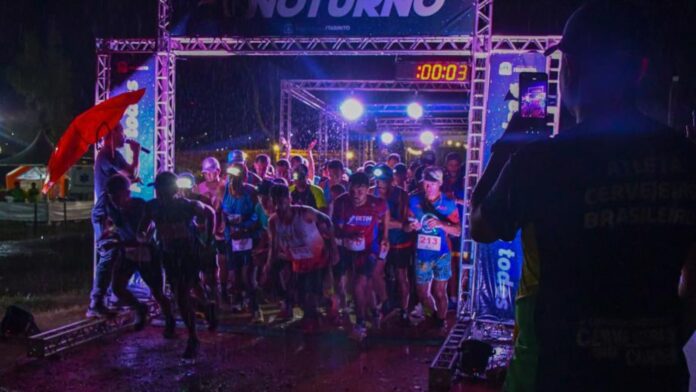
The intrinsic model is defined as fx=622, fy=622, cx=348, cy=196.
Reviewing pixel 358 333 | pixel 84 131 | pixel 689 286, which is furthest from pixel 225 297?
pixel 689 286

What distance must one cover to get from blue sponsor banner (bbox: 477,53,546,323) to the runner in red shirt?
136 cm

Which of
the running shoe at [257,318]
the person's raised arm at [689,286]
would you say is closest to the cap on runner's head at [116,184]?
the running shoe at [257,318]

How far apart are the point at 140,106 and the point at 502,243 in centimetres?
535

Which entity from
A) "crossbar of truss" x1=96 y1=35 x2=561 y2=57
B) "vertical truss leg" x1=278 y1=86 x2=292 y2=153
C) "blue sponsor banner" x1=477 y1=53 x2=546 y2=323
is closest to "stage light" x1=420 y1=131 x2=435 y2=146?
"vertical truss leg" x1=278 y1=86 x2=292 y2=153

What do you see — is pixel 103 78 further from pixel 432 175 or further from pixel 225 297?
pixel 432 175

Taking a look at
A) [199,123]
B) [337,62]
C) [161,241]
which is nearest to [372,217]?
[161,241]

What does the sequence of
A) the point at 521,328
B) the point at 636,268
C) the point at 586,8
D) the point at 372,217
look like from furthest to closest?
the point at 372,217, the point at 521,328, the point at 586,8, the point at 636,268

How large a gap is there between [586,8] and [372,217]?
A: 6.49m

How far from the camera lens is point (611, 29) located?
1.67 m

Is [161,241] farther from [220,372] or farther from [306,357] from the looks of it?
[306,357]

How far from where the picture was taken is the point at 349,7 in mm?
8344

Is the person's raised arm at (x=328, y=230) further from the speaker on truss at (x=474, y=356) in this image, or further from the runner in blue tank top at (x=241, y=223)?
the speaker on truss at (x=474, y=356)

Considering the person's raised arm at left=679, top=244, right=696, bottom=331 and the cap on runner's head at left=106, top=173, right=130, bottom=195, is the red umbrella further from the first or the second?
the person's raised arm at left=679, top=244, right=696, bottom=331

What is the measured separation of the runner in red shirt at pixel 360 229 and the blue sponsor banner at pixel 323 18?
2054 millimetres
